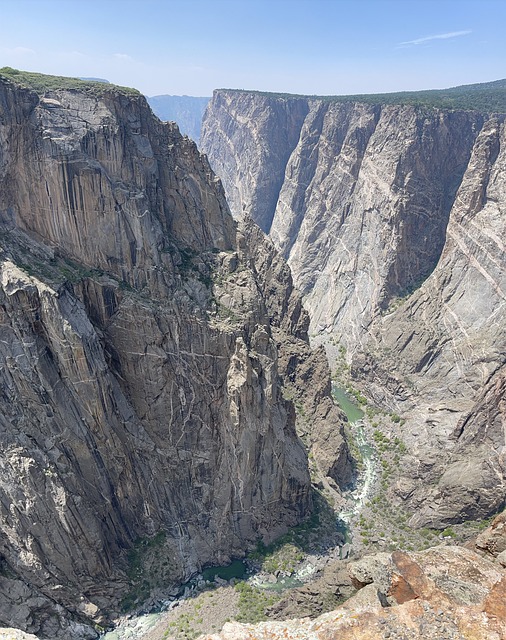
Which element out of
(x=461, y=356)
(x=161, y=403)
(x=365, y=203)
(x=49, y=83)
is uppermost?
(x=49, y=83)

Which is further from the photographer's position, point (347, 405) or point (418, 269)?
point (418, 269)

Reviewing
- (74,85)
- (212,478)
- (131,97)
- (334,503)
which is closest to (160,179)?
(131,97)

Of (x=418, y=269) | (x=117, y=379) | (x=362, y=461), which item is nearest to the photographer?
(x=117, y=379)

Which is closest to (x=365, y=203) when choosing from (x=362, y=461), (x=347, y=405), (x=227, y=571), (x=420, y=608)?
(x=347, y=405)

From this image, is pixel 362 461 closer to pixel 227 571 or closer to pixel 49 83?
pixel 227 571

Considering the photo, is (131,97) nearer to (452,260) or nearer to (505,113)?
(452,260)
